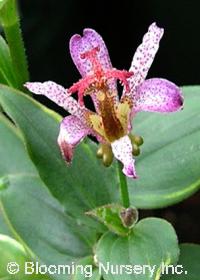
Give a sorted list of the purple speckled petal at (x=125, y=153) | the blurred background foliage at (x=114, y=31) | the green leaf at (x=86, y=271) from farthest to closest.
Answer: the blurred background foliage at (x=114, y=31) < the green leaf at (x=86, y=271) < the purple speckled petal at (x=125, y=153)

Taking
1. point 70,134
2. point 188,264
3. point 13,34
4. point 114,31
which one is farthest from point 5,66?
point 114,31

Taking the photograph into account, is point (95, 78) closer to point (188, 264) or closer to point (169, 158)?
point (169, 158)

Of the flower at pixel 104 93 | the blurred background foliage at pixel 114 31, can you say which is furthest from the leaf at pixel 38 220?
the blurred background foliage at pixel 114 31

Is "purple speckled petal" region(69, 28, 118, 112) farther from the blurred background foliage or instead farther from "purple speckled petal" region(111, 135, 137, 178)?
the blurred background foliage

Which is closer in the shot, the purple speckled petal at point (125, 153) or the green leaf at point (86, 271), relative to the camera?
the purple speckled petal at point (125, 153)

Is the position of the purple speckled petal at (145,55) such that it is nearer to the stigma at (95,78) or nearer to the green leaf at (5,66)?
the stigma at (95,78)

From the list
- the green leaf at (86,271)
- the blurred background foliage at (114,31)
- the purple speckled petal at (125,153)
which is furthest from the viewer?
the blurred background foliage at (114,31)
